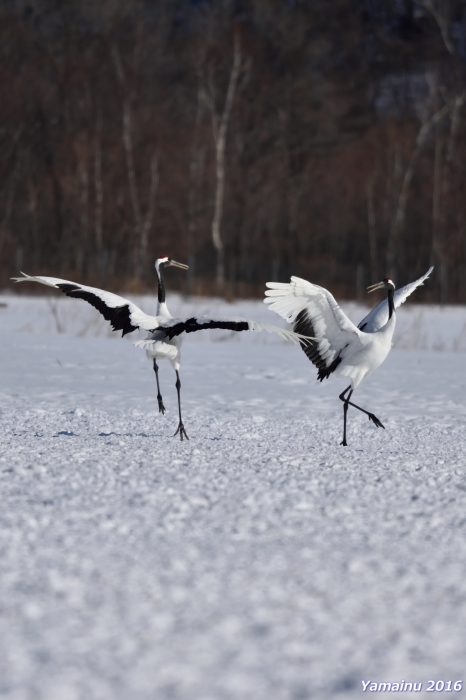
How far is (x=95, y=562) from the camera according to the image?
11.0ft

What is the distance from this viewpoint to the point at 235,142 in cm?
3222

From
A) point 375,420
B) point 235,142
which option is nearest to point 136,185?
point 235,142

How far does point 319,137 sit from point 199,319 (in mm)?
29987

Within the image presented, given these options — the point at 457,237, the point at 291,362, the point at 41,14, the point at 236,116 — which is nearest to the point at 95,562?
the point at 291,362

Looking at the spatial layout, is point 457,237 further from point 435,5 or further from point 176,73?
point 176,73

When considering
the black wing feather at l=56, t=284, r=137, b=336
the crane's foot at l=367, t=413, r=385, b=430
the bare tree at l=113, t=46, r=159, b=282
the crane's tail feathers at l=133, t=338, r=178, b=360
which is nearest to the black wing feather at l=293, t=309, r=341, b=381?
the crane's foot at l=367, t=413, r=385, b=430

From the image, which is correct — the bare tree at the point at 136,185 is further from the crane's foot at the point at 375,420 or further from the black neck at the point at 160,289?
the crane's foot at the point at 375,420

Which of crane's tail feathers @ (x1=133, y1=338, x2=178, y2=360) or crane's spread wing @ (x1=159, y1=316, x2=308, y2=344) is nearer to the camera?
crane's spread wing @ (x1=159, y1=316, x2=308, y2=344)

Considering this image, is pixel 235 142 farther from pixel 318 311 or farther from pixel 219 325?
pixel 219 325

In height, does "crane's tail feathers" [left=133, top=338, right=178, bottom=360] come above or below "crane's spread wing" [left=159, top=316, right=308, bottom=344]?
below

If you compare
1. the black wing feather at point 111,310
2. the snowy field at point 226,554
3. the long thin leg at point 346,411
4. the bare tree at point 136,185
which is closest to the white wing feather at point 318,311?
the long thin leg at point 346,411

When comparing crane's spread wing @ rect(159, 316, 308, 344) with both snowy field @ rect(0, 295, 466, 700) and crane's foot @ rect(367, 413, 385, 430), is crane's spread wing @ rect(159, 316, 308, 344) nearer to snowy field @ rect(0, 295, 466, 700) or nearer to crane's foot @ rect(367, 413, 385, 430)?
snowy field @ rect(0, 295, 466, 700)

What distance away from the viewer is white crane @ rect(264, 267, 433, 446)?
5.64 metres

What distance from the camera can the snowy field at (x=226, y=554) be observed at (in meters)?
2.57
